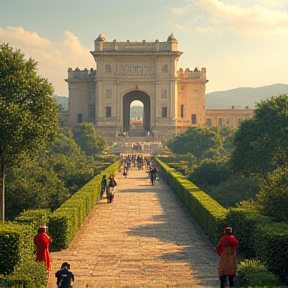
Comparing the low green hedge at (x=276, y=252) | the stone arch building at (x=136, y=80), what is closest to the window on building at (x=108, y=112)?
the stone arch building at (x=136, y=80)

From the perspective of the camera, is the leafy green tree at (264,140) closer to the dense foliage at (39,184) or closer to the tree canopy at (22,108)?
the dense foliage at (39,184)

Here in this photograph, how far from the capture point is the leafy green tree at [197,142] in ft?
188

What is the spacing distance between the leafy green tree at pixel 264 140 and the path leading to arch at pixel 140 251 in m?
6.02

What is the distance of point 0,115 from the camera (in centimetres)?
1988

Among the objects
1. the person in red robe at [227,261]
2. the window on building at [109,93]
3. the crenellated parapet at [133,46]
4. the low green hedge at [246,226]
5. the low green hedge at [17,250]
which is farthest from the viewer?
the window on building at [109,93]

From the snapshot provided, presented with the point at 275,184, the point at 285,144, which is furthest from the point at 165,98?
the point at 275,184

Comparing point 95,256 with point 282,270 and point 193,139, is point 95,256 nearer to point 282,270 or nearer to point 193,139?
point 282,270

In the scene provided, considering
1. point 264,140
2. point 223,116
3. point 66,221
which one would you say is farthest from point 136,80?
point 66,221

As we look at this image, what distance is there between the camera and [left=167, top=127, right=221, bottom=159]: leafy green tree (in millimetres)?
57188

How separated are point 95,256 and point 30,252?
1.94m

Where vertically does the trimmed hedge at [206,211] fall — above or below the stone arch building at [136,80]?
below

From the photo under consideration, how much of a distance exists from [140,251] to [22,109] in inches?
→ 354

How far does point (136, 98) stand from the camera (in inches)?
3588

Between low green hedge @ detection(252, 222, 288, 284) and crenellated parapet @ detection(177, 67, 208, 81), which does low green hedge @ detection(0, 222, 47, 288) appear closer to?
low green hedge @ detection(252, 222, 288, 284)
